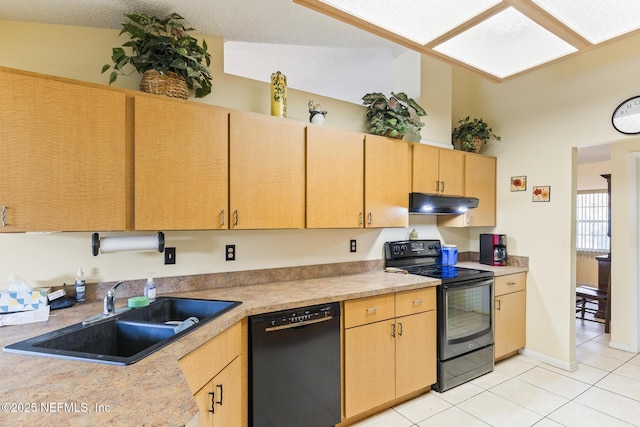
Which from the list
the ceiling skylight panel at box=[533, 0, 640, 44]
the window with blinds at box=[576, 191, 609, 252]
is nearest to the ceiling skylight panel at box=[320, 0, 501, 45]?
the ceiling skylight panel at box=[533, 0, 640, 44]

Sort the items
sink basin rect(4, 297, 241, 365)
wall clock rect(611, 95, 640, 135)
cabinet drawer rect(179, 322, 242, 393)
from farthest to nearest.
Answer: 1. wall clock rect(611, 95, 640, 135)
2. cabinet drawer rect(179, 322, 242, 393)
3. sink basin rect(4, 297, 241, 365)

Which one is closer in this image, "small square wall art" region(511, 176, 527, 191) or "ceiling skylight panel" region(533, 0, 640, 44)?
"ceiling skylight panel" region(533, 0, 640, 44)

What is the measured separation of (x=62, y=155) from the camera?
1616mm

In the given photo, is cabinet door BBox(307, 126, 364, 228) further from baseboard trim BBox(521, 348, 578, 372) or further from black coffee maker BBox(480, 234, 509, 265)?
baseboard trim BBox(521, 348, 578, 372)

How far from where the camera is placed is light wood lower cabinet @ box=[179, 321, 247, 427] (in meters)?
1.36

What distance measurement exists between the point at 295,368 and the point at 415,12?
212 centimetres

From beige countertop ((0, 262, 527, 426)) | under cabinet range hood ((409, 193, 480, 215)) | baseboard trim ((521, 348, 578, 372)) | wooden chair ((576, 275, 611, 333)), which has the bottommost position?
baseboard trim ((521, 348, 578, 372))

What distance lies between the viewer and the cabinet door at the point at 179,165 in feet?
5.93

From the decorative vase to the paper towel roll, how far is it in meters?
1.18

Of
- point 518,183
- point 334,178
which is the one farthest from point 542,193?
point 334,178

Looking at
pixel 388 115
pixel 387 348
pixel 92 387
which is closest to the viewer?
pixel 92 387

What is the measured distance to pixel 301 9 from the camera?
2.10 meters

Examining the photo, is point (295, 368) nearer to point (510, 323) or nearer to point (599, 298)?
point (510, 323)

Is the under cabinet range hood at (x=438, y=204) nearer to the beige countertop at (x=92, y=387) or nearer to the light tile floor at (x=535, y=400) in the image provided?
the light tile floor at (x=535, y=400)
